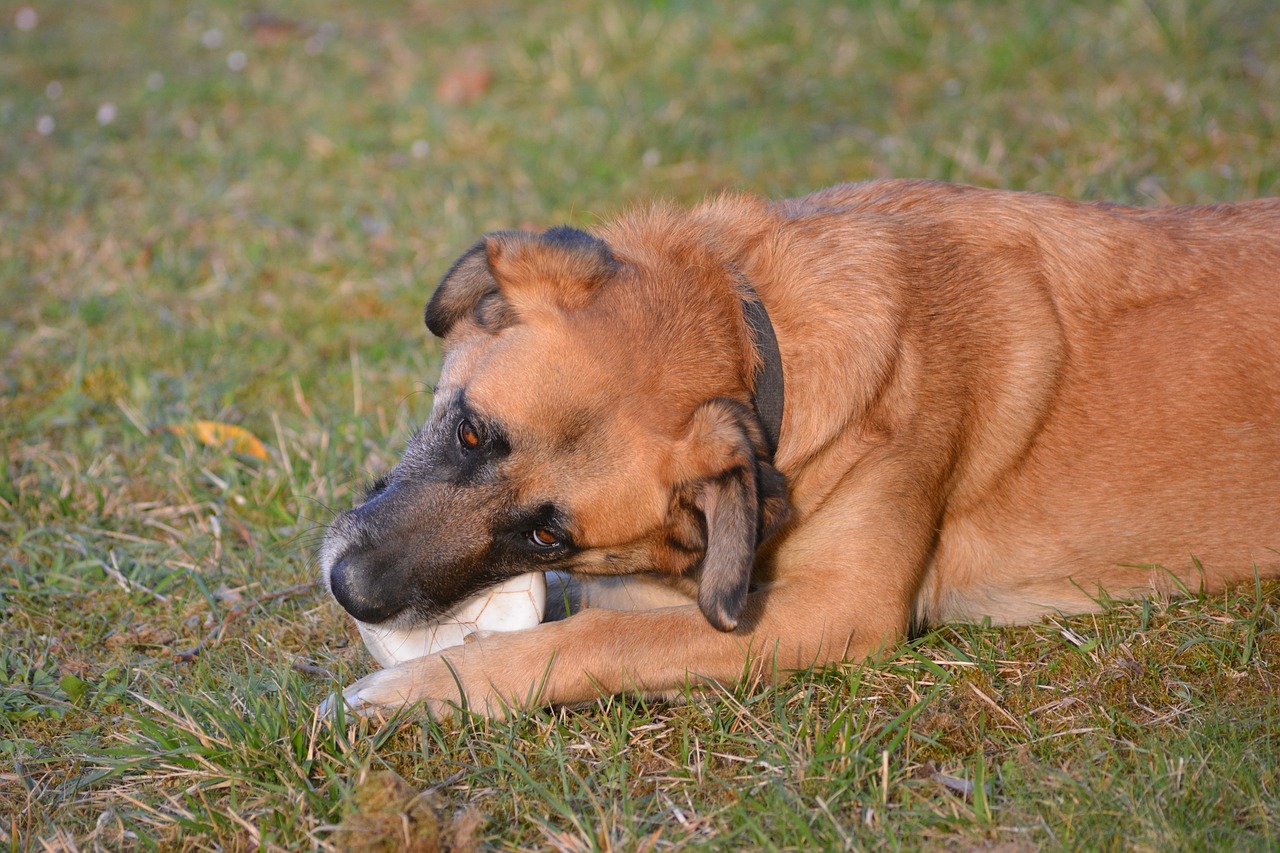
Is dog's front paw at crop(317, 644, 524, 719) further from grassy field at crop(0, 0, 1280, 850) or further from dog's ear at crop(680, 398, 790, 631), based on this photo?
dog's ear at crop(680, 398, 790, 631)

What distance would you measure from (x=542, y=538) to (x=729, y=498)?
56 cm

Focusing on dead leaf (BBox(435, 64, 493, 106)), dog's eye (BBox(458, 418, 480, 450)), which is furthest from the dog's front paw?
dead leaf (BBox(435, 64, 493, 106))

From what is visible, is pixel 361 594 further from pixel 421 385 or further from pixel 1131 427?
pixel 1131 427

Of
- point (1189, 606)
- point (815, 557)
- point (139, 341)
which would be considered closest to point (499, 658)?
point (815, 557)

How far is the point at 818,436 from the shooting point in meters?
3.20

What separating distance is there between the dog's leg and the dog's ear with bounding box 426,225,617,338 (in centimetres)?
93

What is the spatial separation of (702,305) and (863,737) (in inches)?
50.3

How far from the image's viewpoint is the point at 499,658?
3189 millimetres

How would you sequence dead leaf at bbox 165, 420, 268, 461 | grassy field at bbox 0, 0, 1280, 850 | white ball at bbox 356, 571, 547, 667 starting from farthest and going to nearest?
dead leaf at bbox 165, 420, 268, 461
white ball at bbox 356, 571, 547, 667
grassy field at bbox 0, 0, 1280, 850

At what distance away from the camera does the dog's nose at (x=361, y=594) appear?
3.15 metres

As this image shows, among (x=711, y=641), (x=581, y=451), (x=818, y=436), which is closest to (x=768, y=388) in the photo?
(x=818, y=436)

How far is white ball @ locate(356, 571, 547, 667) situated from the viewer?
3.29 meters

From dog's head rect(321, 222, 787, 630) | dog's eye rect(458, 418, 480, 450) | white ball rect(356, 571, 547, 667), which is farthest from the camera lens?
white ball rect(356, 571, 547, 667)

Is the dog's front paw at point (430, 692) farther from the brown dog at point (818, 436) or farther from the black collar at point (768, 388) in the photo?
the black collar at point (768, 388)
